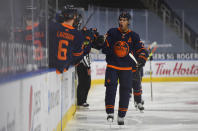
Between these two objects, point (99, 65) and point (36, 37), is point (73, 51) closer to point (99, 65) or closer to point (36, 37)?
point (36, 37)

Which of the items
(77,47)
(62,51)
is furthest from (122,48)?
(62,51)

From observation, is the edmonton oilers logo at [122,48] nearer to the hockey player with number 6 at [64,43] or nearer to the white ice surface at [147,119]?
the hockey player with number 6 at [64,43]

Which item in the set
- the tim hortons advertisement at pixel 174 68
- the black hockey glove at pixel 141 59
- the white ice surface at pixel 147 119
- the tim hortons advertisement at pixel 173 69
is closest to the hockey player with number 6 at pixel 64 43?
the white ice surface at pixel 147 119

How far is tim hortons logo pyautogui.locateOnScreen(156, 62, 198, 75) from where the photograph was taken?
14891 millimetres

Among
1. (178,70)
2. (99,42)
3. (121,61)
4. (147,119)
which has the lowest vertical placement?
(147,119)

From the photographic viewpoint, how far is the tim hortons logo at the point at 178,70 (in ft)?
48.9

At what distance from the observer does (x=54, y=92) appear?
3734 millimetres

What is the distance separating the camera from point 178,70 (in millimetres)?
15031

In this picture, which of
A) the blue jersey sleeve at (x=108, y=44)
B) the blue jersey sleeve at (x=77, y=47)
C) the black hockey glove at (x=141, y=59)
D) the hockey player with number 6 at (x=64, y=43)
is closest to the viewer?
the hockey player with number 6 at (x=64, y=43)

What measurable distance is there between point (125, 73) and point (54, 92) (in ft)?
4.97

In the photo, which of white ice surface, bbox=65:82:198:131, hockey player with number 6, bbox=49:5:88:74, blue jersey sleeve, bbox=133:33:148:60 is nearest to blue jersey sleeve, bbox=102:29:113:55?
blue jersey sleeve, bbox=133:33:148:60

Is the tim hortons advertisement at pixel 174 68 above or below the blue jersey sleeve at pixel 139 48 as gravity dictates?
below

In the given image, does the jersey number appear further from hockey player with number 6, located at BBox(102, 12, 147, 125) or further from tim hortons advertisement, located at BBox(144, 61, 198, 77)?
tim hortons advertisement, located at BBox(144, 61, 198, 77)

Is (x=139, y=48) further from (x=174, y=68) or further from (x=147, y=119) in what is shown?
(x=174, y=68)
